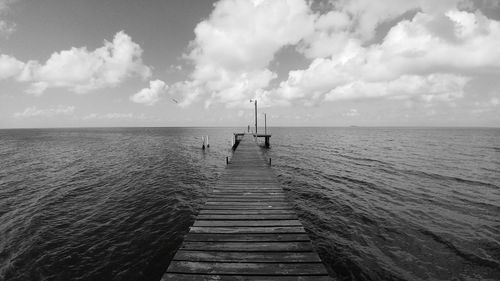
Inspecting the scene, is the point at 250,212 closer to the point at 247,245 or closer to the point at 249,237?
the point at 249,237

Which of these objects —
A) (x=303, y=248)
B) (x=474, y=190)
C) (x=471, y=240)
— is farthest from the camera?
(x=474, y=190)

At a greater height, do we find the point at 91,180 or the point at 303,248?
the point at 303,248

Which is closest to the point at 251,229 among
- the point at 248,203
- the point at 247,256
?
the point at 247,256

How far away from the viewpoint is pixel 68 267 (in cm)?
745

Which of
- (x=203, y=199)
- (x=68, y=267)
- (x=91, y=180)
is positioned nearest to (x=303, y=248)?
(x=68, y=267)

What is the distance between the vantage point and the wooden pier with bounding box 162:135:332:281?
15.1 ft

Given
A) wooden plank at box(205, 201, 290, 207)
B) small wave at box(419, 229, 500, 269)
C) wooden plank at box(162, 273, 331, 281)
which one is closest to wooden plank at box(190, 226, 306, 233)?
wooden plank at box(162, 273, 331, 281)

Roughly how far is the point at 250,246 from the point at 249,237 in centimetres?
49

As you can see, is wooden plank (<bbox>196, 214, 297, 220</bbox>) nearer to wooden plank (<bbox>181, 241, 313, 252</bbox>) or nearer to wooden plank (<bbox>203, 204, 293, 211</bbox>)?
wooden plank (<bbox>203, 204, 293, 211</bbox>)

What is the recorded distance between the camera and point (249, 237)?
240 inches

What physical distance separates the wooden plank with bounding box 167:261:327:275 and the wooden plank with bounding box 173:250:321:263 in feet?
0.42

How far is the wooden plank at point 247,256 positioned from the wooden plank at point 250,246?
0.44ft

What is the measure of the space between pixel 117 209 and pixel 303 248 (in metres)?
11.5

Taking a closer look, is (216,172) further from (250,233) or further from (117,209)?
(250,233)
